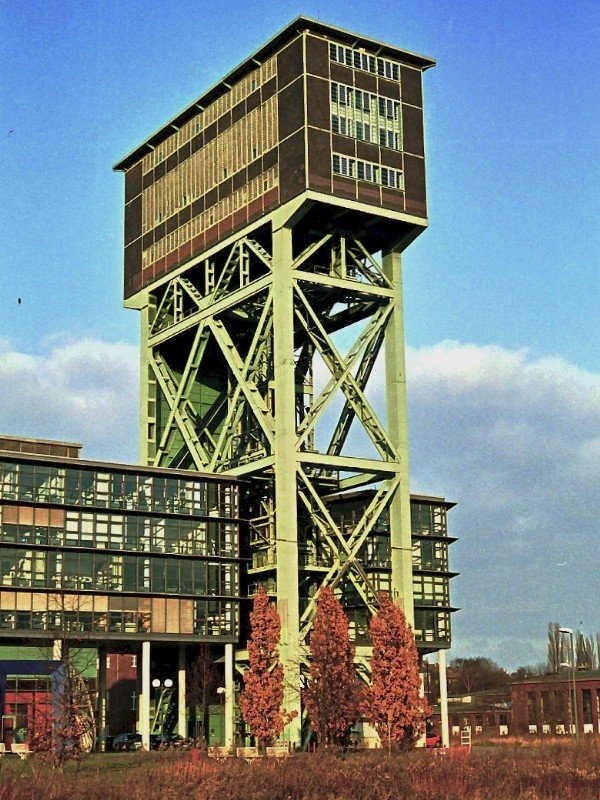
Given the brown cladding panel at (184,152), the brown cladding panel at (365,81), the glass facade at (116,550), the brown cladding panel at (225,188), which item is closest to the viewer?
the glass facade at (116,550)

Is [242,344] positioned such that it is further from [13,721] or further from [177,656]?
[13,721]

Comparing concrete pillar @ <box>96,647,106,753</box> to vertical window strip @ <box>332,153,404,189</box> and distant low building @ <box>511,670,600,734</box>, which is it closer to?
vertical window strip @ <box>332,153,404,189</box>

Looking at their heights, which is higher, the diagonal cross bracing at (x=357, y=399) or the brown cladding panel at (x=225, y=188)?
the brown cladding panel at (x=225, y=188)

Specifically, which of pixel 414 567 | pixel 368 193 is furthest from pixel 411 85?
pixel 414 567

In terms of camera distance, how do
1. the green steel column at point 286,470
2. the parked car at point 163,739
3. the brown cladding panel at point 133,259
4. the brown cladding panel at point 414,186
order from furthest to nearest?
1. the brown cladding panel at point 133,259
2. the brown cladding panel at point 414,186
3. the parked car at point 163,739
4. the green steel column at point 286,470

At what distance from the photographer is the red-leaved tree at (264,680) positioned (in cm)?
8319

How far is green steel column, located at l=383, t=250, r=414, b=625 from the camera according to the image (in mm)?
89062

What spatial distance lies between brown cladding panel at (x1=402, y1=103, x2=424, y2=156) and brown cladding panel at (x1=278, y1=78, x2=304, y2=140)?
842cm

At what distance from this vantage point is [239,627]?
302 feet

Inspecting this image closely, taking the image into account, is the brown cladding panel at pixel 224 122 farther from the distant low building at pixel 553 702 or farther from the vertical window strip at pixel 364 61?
the distant low building at pixel 553 702

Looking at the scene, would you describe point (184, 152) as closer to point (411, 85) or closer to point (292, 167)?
point (292, 167)

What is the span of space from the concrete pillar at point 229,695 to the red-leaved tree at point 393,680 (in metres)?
10.3

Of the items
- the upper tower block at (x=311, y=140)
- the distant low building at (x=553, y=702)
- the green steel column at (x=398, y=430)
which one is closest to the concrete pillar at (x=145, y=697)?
the green steel column at (x=398, y=430)

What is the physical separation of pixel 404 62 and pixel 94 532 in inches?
1526
